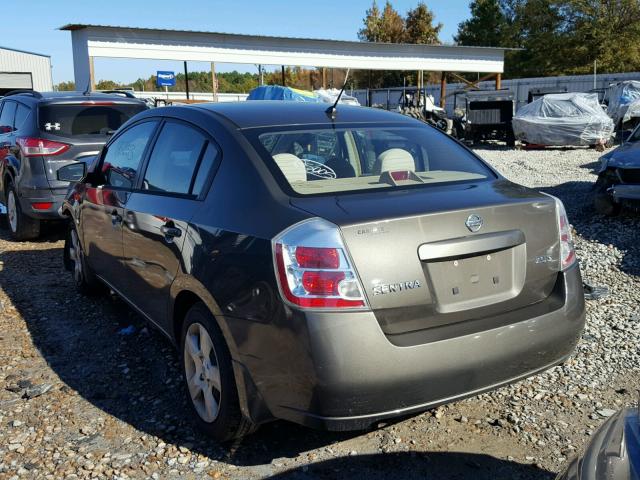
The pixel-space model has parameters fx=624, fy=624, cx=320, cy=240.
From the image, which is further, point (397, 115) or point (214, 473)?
point (397, 115)

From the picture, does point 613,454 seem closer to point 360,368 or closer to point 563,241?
point 360,368

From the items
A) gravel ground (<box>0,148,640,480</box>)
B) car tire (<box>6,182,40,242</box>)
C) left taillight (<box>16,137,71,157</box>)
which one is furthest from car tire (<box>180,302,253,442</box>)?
car tire (<box>6,182,40,242</box>)

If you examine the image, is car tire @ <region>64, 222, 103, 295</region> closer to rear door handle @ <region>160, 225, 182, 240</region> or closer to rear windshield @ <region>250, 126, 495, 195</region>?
rear door handle @ <region>160, 225, 182, 240</region>

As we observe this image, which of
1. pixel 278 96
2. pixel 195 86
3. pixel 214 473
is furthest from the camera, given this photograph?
pixel 195 86

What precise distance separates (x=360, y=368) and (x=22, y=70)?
4316 centimetres

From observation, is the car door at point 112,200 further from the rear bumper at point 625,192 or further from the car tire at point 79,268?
the rear bumper at point 625,192

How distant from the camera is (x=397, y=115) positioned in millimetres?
4156

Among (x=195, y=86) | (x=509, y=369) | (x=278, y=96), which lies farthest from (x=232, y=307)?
(x=195, y=86)

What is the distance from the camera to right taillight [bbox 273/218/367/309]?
2.56 metres

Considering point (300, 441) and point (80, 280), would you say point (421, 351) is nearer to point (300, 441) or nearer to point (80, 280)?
point (300, 441)

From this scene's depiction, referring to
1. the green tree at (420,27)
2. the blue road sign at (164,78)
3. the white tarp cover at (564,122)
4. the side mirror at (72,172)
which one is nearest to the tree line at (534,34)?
the green tree at (420,27)

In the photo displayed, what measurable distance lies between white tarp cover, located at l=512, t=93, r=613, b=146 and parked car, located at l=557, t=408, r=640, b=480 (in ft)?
66.3

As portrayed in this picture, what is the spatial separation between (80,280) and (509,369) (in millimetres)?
4206

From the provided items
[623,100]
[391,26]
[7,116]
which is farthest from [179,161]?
[391,26]
